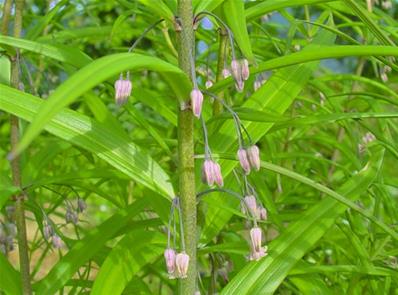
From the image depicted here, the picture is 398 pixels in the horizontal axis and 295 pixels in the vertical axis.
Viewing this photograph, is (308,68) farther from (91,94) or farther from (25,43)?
(25,43)

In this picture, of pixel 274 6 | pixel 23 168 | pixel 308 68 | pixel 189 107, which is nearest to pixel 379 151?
pixel 308 68

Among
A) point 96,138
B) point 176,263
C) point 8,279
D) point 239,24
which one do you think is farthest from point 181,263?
point 8,279

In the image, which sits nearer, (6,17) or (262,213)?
(262,213)

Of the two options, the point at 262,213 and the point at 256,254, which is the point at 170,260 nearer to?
the point at 256,254

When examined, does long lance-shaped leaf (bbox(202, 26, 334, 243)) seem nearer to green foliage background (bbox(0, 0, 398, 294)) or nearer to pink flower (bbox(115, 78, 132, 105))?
green foliage background (bbox(0, 0, 398, 294))

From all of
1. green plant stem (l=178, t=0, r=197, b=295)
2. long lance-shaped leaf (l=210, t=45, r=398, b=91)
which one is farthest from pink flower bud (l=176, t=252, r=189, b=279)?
long lance-shaped leaf (l=210, t=45, r=398, b=91)

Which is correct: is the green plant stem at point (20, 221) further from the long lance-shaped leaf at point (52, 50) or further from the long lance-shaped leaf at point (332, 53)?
the long lance-shaped leaf at point (332, 53)

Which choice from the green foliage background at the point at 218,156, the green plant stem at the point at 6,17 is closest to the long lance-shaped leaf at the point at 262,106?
the green foliage background at the point at 218,156
